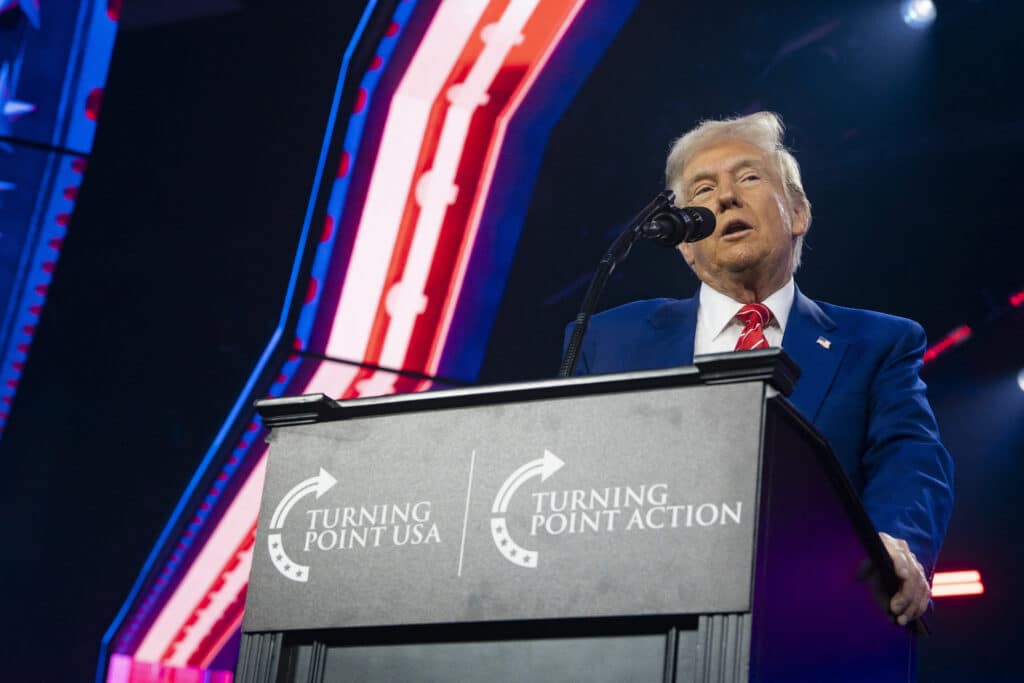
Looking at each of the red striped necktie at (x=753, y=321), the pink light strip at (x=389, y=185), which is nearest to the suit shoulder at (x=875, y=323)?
the red striped necktie at (x=753, y=321)

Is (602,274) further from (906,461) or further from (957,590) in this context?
(957,590)

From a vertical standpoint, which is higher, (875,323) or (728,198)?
(728,198)

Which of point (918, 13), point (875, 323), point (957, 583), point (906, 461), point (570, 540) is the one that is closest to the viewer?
point (570, 540)

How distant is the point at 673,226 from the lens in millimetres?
2012

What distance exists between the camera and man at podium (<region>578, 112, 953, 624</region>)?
70.5 inches

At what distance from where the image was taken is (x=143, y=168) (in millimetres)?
4363

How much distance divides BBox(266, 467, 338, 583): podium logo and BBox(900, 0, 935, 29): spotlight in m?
4.19

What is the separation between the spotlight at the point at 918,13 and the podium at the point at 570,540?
4012mm

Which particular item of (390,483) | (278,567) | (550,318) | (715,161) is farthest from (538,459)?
(550,318)

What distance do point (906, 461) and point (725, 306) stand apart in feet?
1.80

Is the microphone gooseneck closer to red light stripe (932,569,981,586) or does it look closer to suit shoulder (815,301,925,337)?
suit shoulder (815,301,925,337)

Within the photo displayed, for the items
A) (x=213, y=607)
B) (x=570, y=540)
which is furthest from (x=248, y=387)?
(x=570, y=540)

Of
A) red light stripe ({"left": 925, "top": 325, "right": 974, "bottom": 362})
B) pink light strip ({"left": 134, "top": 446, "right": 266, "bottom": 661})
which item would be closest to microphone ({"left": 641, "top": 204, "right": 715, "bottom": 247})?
pink light strip ({"left": 134, "top": 446, "right": 266, "bottom": 661})

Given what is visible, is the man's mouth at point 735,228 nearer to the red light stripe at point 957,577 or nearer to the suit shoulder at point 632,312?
the suit shoulder at point 632,312
